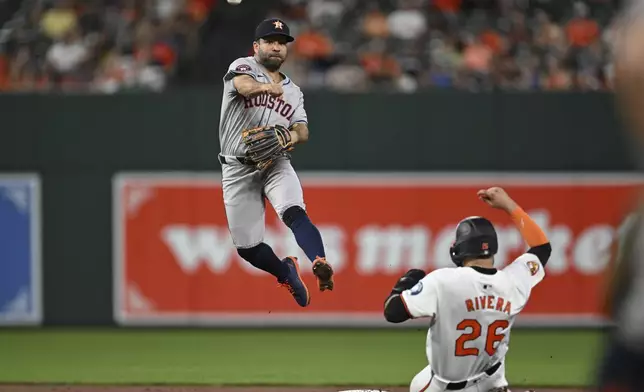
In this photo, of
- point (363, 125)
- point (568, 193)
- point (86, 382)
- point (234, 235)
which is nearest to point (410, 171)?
point (363, 125)

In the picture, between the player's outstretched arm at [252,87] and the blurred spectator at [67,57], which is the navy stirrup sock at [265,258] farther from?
the blurred spectator at [67,57]

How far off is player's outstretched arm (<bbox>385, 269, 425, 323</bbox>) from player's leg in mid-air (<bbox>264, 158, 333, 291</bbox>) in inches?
31.1

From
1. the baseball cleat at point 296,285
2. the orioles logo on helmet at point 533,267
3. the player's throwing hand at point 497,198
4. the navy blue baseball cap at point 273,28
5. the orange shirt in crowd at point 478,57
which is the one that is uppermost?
the orange shirt in crowd at point 478,57

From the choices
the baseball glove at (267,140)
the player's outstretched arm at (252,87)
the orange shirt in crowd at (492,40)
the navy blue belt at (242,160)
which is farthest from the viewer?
the orange shirt in crowd at (492,40)

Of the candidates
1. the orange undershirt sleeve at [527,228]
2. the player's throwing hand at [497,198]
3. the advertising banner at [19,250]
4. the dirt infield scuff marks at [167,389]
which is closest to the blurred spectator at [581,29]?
the dirt infield scuff marks at [167,389]

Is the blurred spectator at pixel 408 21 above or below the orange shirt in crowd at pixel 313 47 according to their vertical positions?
above

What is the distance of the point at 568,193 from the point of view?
1180cm

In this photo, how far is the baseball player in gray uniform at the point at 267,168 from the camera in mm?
5953

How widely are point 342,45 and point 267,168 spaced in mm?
6351

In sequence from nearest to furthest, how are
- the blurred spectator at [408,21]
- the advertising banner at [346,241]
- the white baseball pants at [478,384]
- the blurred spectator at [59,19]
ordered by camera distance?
the white baseball pants at [478,384], the advertising banner at [346,241], the blurred spectator at [408,21], the blurred spectator at [59,19]

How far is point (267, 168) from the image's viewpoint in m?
6.65

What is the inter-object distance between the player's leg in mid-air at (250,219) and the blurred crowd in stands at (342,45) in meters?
5.43

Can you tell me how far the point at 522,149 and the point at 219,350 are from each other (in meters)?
4.11

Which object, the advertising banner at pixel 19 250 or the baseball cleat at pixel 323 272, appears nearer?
the baseball cleat at pixel 323 272
